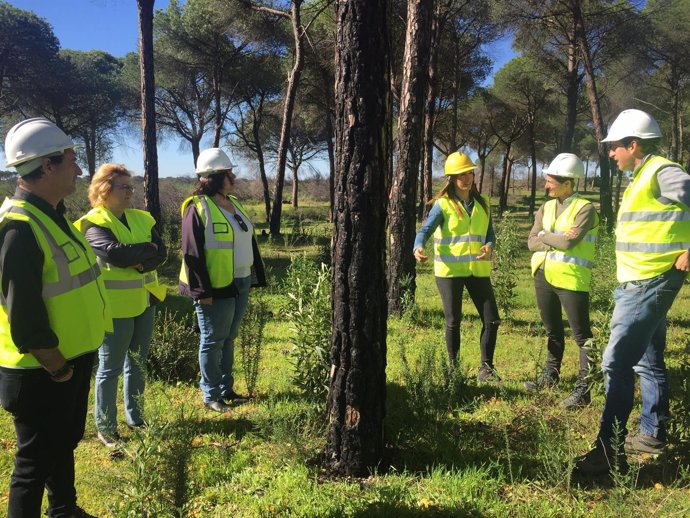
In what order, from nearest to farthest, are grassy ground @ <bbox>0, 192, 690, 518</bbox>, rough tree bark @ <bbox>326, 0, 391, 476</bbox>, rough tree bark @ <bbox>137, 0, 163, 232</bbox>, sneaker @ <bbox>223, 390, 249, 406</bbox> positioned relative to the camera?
grassy ground @ <bbox>0, 192, 690, 518</bbox> < rough tree bark @ <bbox>326, 0, 391, 476</bbox> < sneaker @ <bbox>223, 390, 249, 406</bbox> < rough tree bark @ <bbox>137, 0, 163, 232</bbox>

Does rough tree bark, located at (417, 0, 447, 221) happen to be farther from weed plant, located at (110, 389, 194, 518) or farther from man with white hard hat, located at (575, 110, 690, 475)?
weed plant, located at (110, 389, 194, 518)

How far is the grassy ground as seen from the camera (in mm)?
2377

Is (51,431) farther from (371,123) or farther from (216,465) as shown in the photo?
(371,123)

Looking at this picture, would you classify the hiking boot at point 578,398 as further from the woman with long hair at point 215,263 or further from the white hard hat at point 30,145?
the white hard hat at point 30,145

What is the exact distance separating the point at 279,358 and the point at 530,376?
253 centimetres

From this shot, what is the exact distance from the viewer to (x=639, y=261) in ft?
9.22

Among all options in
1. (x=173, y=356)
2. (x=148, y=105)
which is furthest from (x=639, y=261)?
(x=148, y=105)

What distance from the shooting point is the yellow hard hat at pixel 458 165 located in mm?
4141

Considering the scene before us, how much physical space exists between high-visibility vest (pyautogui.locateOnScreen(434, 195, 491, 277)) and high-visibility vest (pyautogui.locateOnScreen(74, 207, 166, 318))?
234 cm

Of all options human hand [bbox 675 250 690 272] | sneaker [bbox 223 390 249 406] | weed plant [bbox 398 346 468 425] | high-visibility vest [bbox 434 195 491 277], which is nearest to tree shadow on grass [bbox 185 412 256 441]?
sneaker [bbox 223 390 249 406]

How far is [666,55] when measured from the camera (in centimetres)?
1839

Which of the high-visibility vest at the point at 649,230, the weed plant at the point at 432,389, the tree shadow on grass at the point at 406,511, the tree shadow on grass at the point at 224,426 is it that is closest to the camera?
the tree shadow on grass at the point at 406,511

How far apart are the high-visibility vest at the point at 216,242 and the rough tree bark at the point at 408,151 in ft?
10.5

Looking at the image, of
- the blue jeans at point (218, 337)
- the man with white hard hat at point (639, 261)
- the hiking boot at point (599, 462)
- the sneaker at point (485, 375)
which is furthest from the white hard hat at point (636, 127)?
the blue jeans at point (218, 337)
